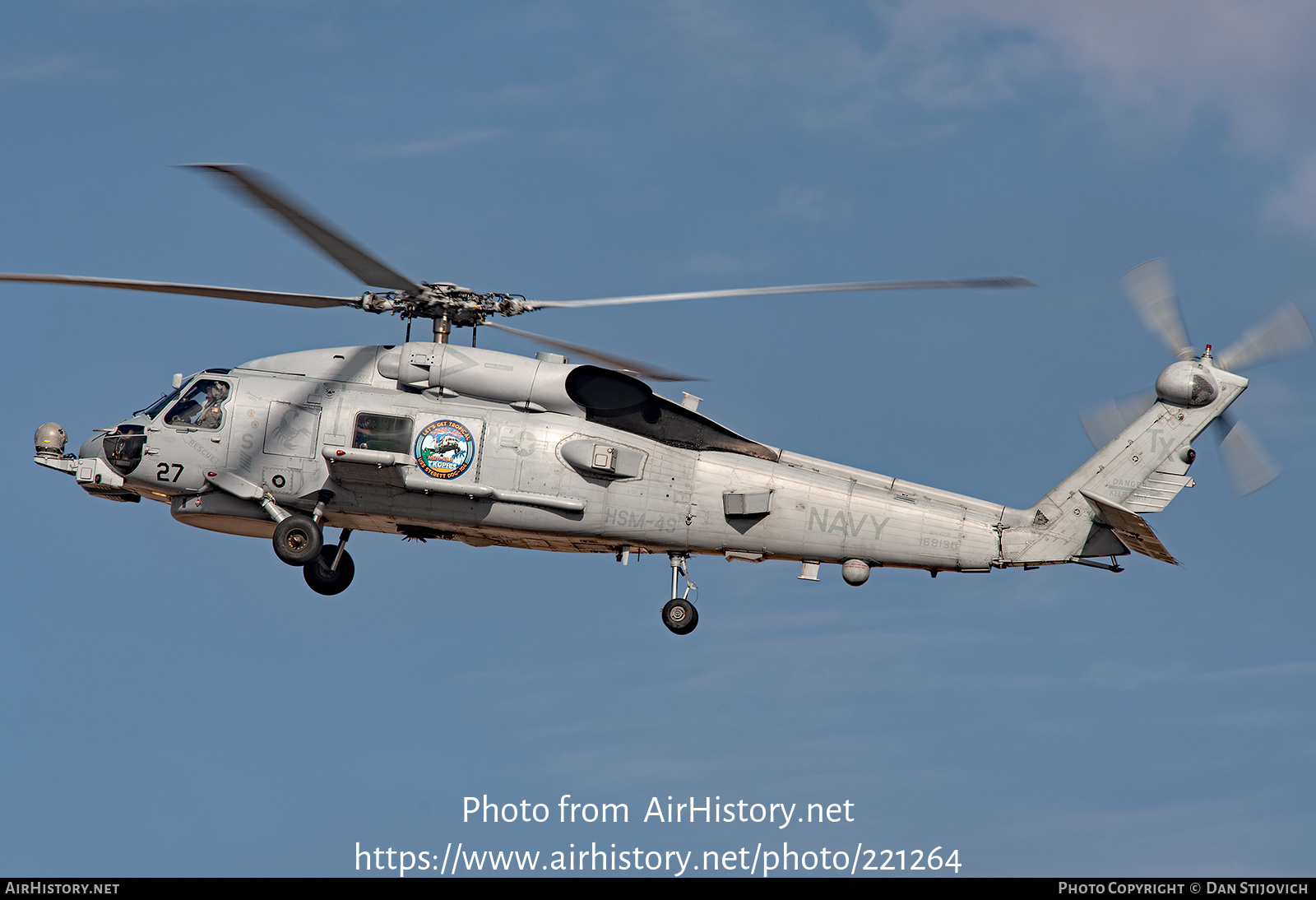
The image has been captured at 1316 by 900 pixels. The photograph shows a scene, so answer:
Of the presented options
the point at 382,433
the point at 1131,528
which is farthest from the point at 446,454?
the point at 1131,528

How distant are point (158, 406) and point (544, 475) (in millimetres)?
7743

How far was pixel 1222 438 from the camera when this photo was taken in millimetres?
26281

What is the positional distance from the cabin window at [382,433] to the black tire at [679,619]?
212 inches

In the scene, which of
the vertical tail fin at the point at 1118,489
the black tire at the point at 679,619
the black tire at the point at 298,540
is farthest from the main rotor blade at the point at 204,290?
the vertical tail fin at the point at 1118,489

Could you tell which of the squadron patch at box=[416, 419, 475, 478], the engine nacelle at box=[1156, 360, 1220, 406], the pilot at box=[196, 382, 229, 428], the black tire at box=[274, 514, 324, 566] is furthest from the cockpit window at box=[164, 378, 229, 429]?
the engine nacelle at box=[1156, 360, 1220, 406]

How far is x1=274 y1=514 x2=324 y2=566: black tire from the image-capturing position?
87.9ft

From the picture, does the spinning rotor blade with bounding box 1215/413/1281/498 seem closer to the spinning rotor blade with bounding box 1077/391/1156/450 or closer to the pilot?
the spinning rotor blade with bounding box 1077/391/1156/450

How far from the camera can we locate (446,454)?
2617cm

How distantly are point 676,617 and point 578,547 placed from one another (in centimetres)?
229

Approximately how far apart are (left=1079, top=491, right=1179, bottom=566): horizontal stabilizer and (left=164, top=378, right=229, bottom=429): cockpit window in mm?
15575

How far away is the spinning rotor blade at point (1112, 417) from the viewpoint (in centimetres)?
2675

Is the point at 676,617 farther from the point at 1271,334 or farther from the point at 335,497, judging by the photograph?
the point at 1271,334

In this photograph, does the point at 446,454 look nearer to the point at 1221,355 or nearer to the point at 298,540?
the point at 298,540

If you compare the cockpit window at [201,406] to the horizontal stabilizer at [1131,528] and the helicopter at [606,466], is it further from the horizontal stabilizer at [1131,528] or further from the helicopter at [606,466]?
the horizontal stabilizer at [1131,528]
